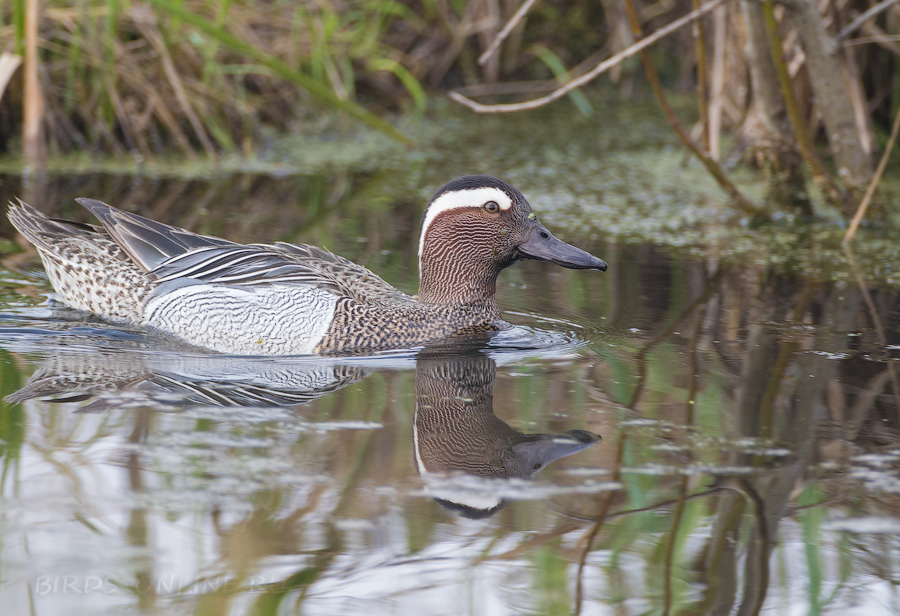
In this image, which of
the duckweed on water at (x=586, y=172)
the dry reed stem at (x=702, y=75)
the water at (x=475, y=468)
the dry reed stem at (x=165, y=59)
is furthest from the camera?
the dry reed stem at (x=165, y=59)

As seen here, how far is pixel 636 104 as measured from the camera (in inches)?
461

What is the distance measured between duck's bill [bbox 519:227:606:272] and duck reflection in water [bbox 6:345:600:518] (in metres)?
0.52

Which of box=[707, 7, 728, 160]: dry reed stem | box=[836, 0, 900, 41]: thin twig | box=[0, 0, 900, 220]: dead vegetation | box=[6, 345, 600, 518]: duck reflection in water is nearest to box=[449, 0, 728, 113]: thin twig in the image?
box=[0, 0, 900, 220]: dead vegetation

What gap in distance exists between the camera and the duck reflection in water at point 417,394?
3367 mm

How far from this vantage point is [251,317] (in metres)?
4.77

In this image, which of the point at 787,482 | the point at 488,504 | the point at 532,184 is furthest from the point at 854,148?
the point at 488,504

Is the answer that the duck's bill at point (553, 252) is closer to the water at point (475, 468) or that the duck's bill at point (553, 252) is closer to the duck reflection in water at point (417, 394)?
the water at point (475, 468)

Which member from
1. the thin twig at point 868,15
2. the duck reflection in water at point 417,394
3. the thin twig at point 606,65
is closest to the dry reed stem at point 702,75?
the thin twig at point 606,65

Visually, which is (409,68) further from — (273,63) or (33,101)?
(273,63)

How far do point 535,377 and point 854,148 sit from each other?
344cm

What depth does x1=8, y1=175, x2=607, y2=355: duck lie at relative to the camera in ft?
15.6

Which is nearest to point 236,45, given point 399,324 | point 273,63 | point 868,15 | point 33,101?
point 273,63

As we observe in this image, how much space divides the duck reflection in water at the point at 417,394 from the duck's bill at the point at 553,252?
1.69 ft

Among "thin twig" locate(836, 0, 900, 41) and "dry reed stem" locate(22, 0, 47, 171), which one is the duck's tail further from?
"thin twig" locate(836, 0, 900, 41)
